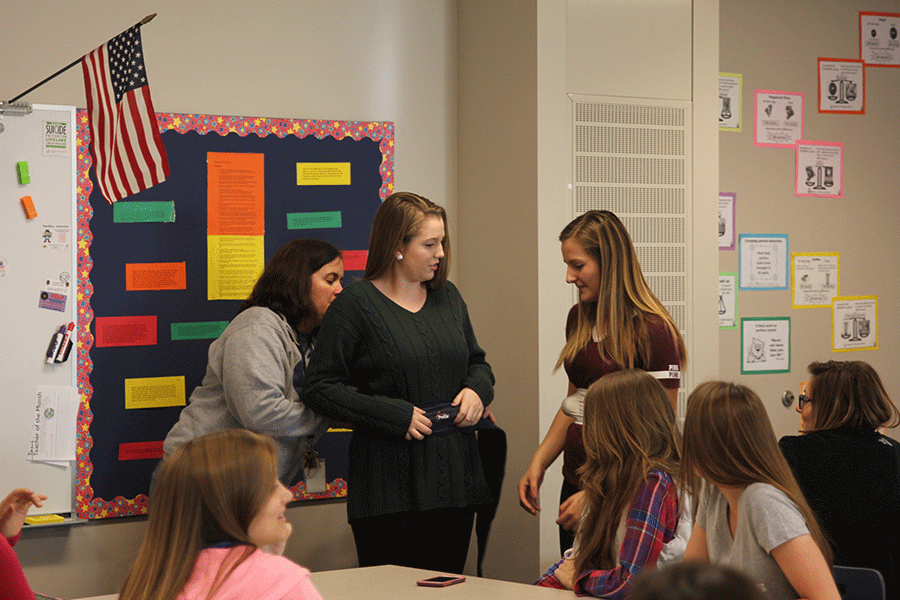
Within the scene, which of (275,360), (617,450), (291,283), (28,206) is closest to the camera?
(617,450)

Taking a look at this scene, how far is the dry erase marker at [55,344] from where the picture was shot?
3061mm

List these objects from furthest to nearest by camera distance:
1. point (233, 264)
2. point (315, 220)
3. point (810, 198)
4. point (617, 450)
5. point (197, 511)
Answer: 1. point (810, 198)
2. point (315, 220)
3. point (233, 264)
4. point (617, 450)
5. point (197, 511)

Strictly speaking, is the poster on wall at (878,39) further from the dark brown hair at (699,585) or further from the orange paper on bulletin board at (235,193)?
the dark brown hair at (699,585)

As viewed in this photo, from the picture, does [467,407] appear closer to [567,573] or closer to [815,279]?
[567,573]

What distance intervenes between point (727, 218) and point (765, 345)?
25.1 inches

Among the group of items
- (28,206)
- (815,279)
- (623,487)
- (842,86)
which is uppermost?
(842,86)

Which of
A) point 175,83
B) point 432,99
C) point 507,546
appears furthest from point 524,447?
point 175,83

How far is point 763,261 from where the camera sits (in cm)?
416

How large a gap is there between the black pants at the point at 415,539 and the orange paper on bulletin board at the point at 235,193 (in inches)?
53.2

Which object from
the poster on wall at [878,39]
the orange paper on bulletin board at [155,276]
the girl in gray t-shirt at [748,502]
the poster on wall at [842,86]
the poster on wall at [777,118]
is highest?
the poster on wall at [878,39]

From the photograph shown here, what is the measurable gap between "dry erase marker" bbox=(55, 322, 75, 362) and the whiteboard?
0.07ft

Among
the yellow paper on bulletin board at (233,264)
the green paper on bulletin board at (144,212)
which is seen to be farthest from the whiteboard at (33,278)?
the yellow paper on bulletin board at (233,264)

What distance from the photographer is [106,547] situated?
3160 mm

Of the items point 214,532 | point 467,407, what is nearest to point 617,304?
point 467,407
